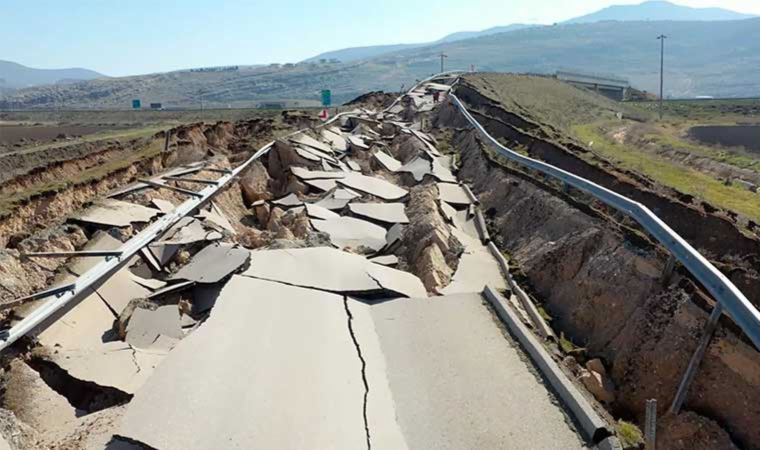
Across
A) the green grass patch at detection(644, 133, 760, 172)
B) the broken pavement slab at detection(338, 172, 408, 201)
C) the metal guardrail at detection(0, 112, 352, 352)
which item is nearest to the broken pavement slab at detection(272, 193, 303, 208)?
the broken pavement slab at detection(338, 172, 408, 201)

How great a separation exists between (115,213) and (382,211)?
17.8 ft

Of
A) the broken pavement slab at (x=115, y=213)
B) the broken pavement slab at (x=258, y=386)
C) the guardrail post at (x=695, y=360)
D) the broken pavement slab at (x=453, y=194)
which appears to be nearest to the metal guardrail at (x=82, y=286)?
the broken pavement slab at (x=115, y=213)

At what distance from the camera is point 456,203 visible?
46.5ft

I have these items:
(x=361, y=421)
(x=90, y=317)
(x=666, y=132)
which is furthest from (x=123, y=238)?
(x=666, y=132)

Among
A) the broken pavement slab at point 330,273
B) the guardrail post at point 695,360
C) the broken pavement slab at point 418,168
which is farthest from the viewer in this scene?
the broken pavement slab at point 418,168

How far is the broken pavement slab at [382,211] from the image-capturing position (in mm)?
12688

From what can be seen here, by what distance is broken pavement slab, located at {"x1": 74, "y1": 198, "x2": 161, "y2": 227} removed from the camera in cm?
984

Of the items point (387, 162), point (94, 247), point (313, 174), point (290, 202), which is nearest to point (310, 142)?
point (387, 162)

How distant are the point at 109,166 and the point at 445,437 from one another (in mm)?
11524

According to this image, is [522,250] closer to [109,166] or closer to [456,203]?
[456,203]

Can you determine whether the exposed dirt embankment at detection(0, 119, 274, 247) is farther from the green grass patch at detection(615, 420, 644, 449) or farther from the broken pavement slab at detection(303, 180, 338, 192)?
the green grass patch at detection(615, 420, 644, 449)

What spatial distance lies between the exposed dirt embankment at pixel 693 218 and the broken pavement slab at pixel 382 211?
156 inches

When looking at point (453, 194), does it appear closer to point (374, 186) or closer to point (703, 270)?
point (374, 186)

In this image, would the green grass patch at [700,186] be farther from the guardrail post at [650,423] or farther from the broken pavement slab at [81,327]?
the broken pavement slab at [81,327]
